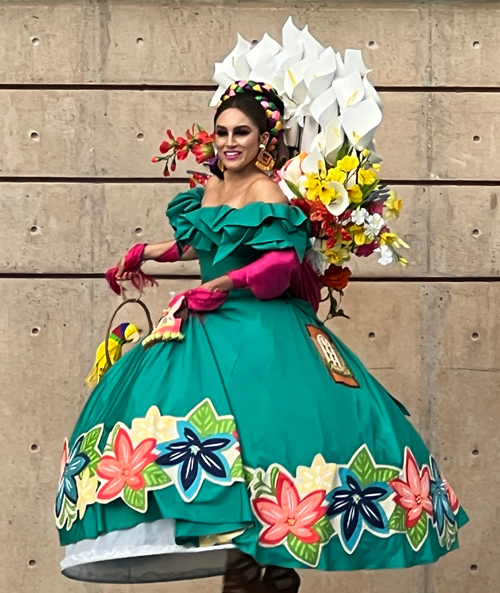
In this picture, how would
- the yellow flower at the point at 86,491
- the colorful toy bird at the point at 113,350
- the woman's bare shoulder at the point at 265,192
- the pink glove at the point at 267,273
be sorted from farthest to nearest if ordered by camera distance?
the colorful toy bird at the point at 113,350 < the woman's bare shoulder at the point at 265,192 < the pink glove at the point at 267,273 < the yellow flower at the point at 86,491

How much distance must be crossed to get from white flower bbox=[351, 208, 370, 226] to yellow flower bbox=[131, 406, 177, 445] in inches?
29.5

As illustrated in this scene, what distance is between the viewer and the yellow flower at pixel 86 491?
337 cm

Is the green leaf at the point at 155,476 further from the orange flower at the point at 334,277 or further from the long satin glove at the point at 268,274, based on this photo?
→ the orange flower at the point at 334,277

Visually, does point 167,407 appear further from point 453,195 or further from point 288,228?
point 453,195

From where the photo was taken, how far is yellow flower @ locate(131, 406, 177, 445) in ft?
11.0

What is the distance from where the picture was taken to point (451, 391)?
524 centimetres

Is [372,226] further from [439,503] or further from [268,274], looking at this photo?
[439,503]

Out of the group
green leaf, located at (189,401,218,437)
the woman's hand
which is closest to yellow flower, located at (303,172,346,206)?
the woman's hand

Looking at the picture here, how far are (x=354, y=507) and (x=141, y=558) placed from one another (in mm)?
620

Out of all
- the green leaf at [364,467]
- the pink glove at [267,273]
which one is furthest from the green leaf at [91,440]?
the green leaf at [364,467]

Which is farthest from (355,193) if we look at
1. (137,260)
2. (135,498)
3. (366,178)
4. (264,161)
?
(135,498)

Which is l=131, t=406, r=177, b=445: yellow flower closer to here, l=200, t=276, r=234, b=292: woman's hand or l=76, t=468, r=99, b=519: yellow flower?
l=76, t=468, r=99, b=519: yellow flower

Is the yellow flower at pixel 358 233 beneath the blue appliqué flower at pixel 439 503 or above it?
above

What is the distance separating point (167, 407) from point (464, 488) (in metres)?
2.16
